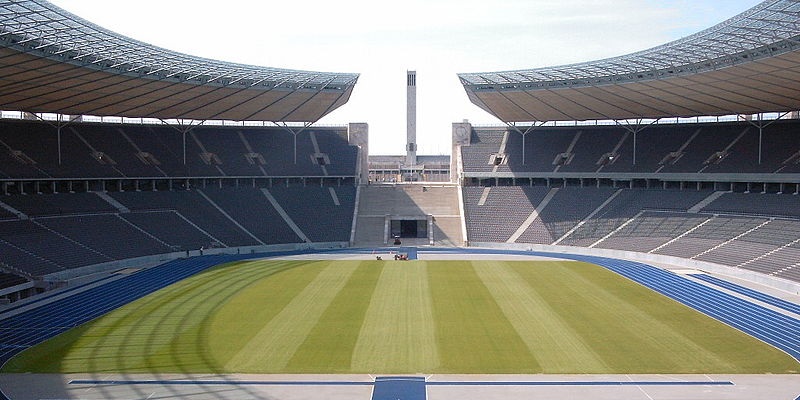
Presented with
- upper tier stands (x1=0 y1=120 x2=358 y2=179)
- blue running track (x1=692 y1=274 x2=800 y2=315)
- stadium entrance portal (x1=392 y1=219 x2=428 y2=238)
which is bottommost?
blue running track (x1=692 y1=274 x2=800 y2=315)

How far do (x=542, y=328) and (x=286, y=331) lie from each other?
8450 mm

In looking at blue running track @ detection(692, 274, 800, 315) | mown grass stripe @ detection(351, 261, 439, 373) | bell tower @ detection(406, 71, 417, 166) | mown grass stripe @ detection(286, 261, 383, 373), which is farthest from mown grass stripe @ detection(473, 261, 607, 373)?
bell tower @ detection(406, 71, 417, 166)

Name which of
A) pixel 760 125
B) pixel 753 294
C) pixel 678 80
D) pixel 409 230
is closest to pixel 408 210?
pixel 409 230

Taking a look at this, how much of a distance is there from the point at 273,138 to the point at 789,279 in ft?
134

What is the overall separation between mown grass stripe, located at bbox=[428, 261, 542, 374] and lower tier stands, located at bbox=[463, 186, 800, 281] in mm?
14670

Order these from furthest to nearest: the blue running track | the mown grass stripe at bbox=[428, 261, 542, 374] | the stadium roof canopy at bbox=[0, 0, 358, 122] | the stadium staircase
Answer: the stadium staircase
the stadium roof canopy at bbox=[0, 0, 358, 122]
the blue running track
the mown grass stripe at bbox=[428, 261, 542, 374]

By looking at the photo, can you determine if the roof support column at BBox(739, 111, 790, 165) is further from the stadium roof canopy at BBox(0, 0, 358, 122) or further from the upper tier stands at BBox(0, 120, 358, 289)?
the upper tier stands at BBox(0, 120, 358, 289)

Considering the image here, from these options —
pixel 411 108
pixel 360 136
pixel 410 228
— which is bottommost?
pixel 410 228

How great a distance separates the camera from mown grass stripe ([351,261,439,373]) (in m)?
19.6

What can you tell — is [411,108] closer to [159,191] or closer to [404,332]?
[159,191]

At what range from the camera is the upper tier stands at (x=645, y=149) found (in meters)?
46.4

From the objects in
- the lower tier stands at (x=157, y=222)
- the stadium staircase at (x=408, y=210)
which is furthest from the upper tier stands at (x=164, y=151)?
the stadium staircase at (x=408, y=210)

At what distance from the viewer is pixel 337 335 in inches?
898

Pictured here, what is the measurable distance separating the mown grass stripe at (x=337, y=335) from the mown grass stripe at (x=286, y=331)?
0.93ft
